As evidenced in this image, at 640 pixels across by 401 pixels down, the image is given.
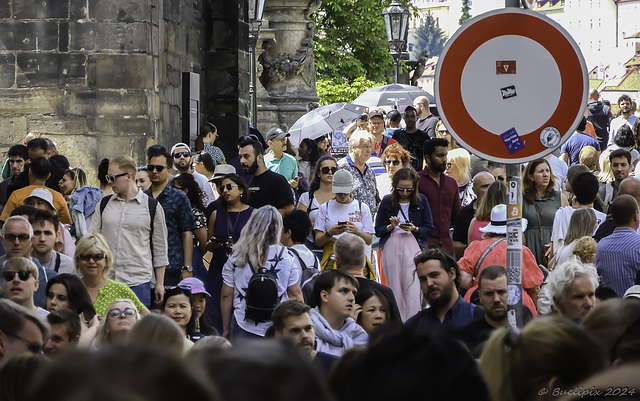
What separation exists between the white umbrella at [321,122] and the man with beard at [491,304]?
10.3m

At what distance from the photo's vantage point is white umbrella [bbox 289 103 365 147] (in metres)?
17.1

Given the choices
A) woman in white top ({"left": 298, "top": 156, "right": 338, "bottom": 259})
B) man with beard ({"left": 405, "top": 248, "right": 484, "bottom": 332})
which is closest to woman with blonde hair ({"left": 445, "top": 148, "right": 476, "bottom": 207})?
woman in white top ({"left": 298, "top": 156, "right": 338, "bottom": 259})

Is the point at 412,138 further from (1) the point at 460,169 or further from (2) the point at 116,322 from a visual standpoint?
(2) the point at 116,322

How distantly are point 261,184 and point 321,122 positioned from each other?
638 cm

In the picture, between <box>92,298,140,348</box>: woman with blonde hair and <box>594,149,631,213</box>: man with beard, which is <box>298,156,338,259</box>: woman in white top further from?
<box>92,298,140,348</box>: woman with blonde hair

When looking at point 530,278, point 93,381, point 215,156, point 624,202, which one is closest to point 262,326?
point 530,278

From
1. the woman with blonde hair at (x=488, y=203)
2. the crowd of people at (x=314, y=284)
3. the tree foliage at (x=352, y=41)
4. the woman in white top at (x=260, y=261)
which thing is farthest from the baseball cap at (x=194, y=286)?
the tree foliage at (x=352, y=41)

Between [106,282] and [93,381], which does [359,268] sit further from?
[93,381]

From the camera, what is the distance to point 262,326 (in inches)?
303

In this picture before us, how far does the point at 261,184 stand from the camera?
36.3 feet

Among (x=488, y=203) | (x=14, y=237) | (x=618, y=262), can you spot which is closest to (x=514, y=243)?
(x=618, y=262)

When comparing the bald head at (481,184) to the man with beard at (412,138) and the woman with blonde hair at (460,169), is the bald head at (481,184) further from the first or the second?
the man with beard at (412,138)

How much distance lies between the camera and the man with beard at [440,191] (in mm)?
10805

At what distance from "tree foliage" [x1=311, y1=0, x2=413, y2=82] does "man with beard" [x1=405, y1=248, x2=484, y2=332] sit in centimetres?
4027
